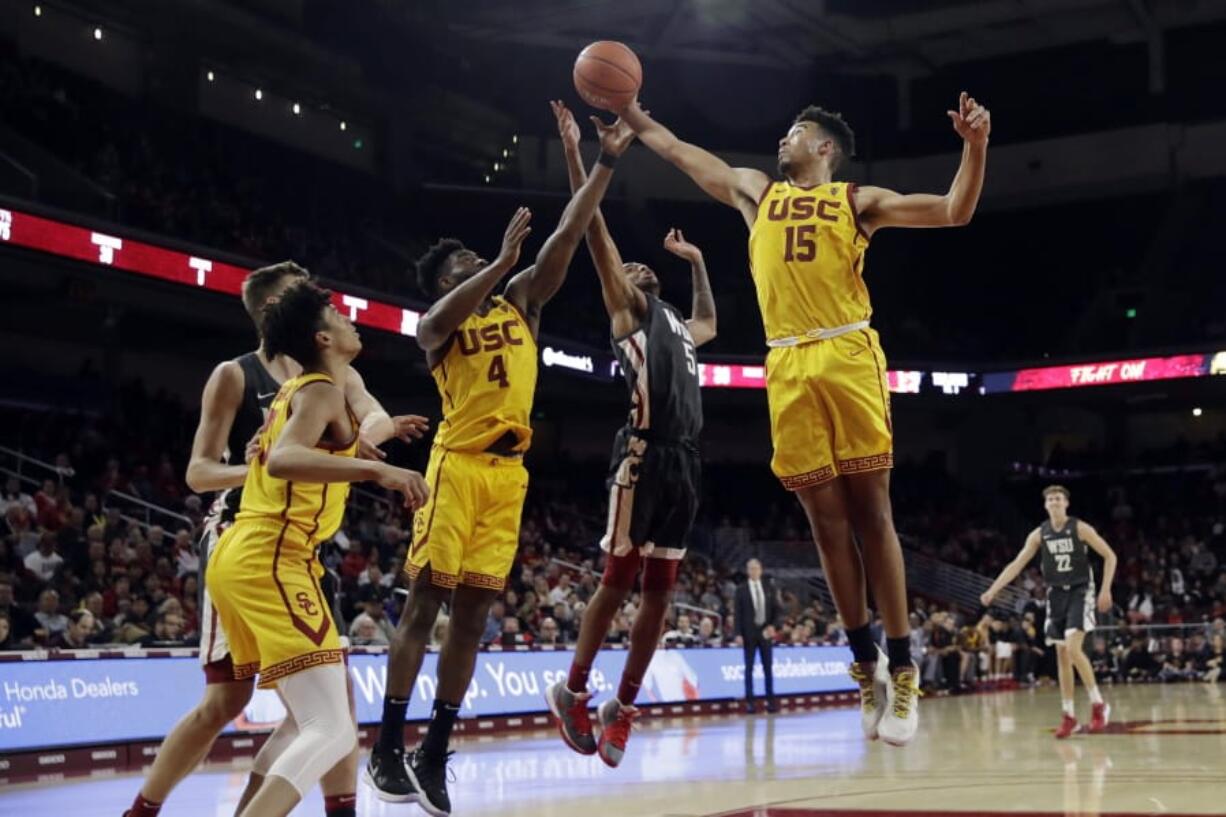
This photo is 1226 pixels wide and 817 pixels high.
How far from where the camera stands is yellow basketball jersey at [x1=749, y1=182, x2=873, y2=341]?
5.44 m

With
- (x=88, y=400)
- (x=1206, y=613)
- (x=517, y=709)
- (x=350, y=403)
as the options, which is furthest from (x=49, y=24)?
(x=1206, y=613)

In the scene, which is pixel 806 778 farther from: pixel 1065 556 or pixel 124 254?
pixel 124 254

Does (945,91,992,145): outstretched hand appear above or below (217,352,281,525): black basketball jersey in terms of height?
above

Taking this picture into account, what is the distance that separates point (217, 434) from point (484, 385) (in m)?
1.20

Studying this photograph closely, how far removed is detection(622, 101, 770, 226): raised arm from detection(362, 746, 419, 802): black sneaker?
8.49ft

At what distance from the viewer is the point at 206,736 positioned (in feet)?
16.0

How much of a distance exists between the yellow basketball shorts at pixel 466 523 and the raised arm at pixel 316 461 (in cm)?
129

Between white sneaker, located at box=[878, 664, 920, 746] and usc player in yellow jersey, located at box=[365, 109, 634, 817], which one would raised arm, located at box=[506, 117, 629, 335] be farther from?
white sneaker, located at box=[878, 664, 920, 746]

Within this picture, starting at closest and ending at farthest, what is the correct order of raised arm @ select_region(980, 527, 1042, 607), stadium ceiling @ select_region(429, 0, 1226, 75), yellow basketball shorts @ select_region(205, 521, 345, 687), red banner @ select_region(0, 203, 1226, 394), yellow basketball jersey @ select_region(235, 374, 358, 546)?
yellow basketball shorts @ select_region(205, 521, 345, 687)
yellow basketball jersey @ select_region(235, 374, 358, 546)
raised arm @ select_region(980, 527, 1042, 607)
red banner @ select_region(0, 203, 1226, 394)
stadium ceiling @ select_region(429, 0, 1226, 75)

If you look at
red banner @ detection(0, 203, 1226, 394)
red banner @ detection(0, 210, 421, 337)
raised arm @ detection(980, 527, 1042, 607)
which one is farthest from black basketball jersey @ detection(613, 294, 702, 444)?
red banner @ detection(0, 210, 421, 337)

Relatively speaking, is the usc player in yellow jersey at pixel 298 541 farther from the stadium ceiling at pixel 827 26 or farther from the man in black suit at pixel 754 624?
the stadium ceiling at pixel 827 26

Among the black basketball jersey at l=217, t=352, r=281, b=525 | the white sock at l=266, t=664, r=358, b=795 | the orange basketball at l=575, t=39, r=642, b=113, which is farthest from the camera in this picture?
the orange basketball at l=575, t=39, r=642, b=113

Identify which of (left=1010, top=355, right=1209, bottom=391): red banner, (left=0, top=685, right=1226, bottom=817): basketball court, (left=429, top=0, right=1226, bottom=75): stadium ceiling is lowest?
(left=0, top=685, right=1226, bottom=817): basketball court

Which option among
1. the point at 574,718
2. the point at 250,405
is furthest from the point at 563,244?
the point at 574,718
